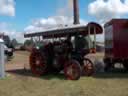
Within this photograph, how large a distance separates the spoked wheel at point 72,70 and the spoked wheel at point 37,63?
215 centimetres

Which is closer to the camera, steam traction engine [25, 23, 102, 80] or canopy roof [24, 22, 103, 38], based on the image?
canopy roof [24, 22, 103, 38]

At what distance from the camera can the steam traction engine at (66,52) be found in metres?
17.6

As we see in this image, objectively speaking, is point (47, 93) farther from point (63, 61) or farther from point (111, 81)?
point (63, 61)

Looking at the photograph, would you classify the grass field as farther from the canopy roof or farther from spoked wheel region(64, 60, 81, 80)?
the canopy roof

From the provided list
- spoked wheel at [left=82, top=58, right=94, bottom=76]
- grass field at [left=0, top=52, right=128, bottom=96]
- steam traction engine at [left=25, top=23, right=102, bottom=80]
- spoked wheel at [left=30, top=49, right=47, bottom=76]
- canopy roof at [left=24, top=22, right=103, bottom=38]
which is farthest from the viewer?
spoked wheel at [left=30, top=49, right=47, bottom=76]

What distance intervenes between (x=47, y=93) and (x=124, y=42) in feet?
27.7

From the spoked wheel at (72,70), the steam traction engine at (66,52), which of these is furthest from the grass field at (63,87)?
the steam traction engine at (66,52)

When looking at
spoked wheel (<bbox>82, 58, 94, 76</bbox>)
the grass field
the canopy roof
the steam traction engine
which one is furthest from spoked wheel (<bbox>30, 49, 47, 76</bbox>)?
the grass field

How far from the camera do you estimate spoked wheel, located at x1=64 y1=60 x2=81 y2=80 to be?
56.8 feet

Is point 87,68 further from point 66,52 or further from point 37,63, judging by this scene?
point 37,63

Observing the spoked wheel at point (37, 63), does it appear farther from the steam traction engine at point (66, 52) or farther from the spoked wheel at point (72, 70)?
the spoked wheel at point (72, 70)

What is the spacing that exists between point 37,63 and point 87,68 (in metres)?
2.85

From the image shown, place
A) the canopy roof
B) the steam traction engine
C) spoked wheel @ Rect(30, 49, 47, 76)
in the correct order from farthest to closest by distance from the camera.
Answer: spoked wheel @ Rect(30, 49, 47, 76)
the steam traction engine
the canopy roof

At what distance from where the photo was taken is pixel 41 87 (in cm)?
1502
